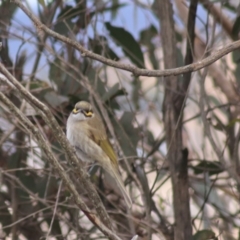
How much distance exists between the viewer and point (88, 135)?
367 cm

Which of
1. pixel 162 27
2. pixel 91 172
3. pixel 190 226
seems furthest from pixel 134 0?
pixel 190 226

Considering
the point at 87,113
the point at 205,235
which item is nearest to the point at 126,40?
the point at 87,113

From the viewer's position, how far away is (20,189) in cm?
388

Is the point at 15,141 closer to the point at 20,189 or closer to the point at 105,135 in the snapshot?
the point at 20,189

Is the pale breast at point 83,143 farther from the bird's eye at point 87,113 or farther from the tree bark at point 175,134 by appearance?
the tree bark at point 175,134

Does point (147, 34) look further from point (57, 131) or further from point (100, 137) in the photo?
point (57, 131)

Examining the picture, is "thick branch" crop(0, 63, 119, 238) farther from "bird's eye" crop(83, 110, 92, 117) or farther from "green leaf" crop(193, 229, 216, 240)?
"bird's eye" crop(83, 110, 92, 117)

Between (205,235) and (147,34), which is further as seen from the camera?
(147,34)

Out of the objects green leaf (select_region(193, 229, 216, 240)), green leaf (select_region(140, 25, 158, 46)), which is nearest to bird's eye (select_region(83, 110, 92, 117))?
green leaf (select_region(193, 229, 216, 240))

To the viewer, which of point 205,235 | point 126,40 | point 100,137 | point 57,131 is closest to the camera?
point 57,131

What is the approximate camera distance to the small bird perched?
11.5 ft

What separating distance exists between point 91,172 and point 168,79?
0.62 m

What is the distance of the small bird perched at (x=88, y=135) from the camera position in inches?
138

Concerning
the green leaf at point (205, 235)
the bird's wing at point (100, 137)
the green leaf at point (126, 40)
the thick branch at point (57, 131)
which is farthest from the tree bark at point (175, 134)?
the thick branch at point (57, 131)
